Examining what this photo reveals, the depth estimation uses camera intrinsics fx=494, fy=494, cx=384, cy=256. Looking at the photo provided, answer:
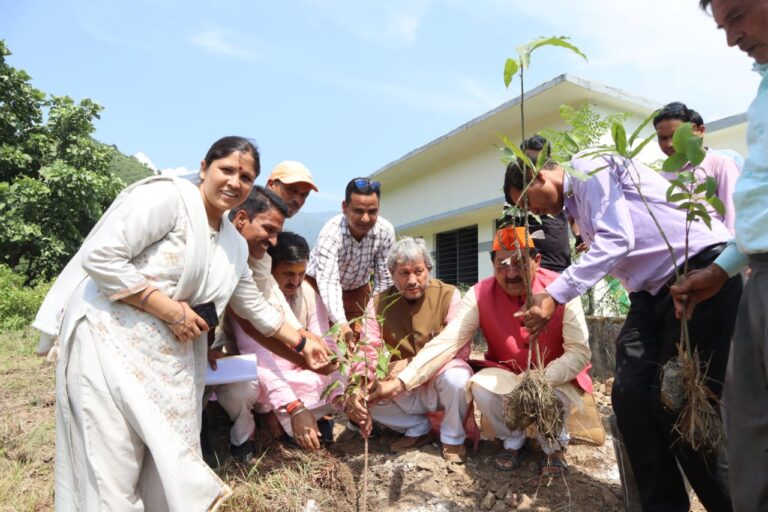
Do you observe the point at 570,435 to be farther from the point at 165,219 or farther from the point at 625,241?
the point at 165,219

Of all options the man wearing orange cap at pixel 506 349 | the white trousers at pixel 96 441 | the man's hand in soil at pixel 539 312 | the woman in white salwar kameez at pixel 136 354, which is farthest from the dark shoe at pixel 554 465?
the white trousers at pixel 96 441

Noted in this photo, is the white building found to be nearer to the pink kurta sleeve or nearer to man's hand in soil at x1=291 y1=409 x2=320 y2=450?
the pink kurta sleeve

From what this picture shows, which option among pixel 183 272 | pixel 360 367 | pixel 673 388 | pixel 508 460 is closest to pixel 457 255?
pixel 508 460

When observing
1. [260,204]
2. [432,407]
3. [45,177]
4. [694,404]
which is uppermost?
[45,177]

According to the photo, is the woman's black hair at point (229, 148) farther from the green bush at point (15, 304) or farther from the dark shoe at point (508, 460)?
the green bush at point (15, 304)

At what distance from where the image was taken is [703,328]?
200 centimetres

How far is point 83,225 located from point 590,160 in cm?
1271

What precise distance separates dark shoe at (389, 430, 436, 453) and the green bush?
8273 millimetres

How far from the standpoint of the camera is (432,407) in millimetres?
2965

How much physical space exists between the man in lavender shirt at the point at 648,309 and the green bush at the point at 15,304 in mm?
9402

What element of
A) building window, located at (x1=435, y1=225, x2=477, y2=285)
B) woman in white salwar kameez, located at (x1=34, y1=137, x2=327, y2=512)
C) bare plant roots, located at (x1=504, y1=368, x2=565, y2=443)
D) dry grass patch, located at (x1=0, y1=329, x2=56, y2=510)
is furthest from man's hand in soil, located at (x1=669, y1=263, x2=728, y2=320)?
building window, located at (x1=435, y1=225, x2=477, y2=285)

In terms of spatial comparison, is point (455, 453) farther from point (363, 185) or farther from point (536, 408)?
point (363, 185)

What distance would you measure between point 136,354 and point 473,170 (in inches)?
377

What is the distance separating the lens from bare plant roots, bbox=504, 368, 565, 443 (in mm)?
2262
